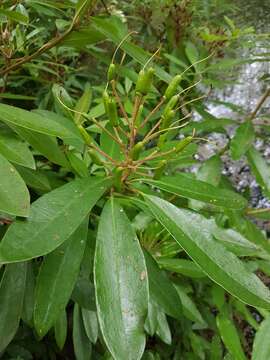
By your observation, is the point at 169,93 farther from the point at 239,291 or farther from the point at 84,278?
the point at 84,278

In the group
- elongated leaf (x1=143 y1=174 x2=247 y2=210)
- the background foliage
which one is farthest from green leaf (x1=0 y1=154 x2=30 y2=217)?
elongated leaf (x1=143 y1=174 x2=247 y2=210)

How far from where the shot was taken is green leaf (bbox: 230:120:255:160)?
116 centimetres

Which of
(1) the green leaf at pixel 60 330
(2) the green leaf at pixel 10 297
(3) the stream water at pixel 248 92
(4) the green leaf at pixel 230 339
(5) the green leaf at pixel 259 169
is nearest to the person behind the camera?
(2) the green leaf at pixel 10 297

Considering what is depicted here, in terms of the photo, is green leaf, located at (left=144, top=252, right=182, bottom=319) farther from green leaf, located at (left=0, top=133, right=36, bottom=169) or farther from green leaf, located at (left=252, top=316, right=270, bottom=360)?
green leaf, located at (left=0, top=133, right=36, bottom=169)

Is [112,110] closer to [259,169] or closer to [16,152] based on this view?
[16,152]

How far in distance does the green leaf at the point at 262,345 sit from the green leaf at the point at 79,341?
1.63ft

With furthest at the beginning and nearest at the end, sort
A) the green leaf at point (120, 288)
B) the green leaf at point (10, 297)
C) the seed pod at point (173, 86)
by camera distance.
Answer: the green leaf at point (10, 297), the seed pod at point (173, 86), the green leaf at point (120, 288)

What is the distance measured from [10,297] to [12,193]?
27cm

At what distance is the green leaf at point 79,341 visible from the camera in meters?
1.11

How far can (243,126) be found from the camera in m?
1.25

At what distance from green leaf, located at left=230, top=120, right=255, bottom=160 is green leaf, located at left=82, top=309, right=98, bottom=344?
1.85 ft

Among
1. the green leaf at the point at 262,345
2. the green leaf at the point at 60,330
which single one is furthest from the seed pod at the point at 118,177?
the green leaf at the point at 60,330

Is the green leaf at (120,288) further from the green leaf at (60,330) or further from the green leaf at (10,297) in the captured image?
the green leaf at (60,330)

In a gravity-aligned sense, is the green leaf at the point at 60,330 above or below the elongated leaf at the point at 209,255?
below
